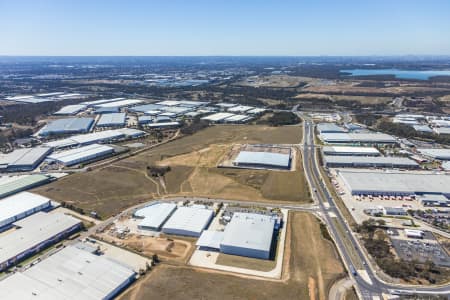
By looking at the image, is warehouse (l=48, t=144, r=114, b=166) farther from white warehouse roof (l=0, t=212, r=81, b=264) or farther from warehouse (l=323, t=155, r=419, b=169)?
warehouse (l=323, t=155, r=419, b=169)

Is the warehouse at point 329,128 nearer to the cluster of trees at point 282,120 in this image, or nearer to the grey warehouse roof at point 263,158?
the cluster of trees at point 282,120

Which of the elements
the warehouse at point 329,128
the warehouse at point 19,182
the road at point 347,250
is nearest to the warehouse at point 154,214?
the road at point 347,250

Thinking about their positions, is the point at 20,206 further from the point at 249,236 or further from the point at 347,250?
the point at 347,250

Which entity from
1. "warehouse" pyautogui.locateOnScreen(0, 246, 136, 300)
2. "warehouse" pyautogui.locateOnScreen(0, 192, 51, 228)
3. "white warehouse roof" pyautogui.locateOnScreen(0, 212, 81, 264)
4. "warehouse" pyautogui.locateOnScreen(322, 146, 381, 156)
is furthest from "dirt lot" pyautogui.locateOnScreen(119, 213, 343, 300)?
"warehouse" pyautogui.locateOnScreen(322, 146, 381, 156)

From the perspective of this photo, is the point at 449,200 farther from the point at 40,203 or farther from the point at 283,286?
the point at 40,203

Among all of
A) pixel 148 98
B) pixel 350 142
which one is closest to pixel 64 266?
pixel 350 142

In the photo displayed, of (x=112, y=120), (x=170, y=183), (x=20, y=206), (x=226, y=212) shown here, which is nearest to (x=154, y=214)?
(x=226, y=212)

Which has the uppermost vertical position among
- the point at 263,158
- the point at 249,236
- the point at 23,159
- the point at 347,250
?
the point at 23,159
